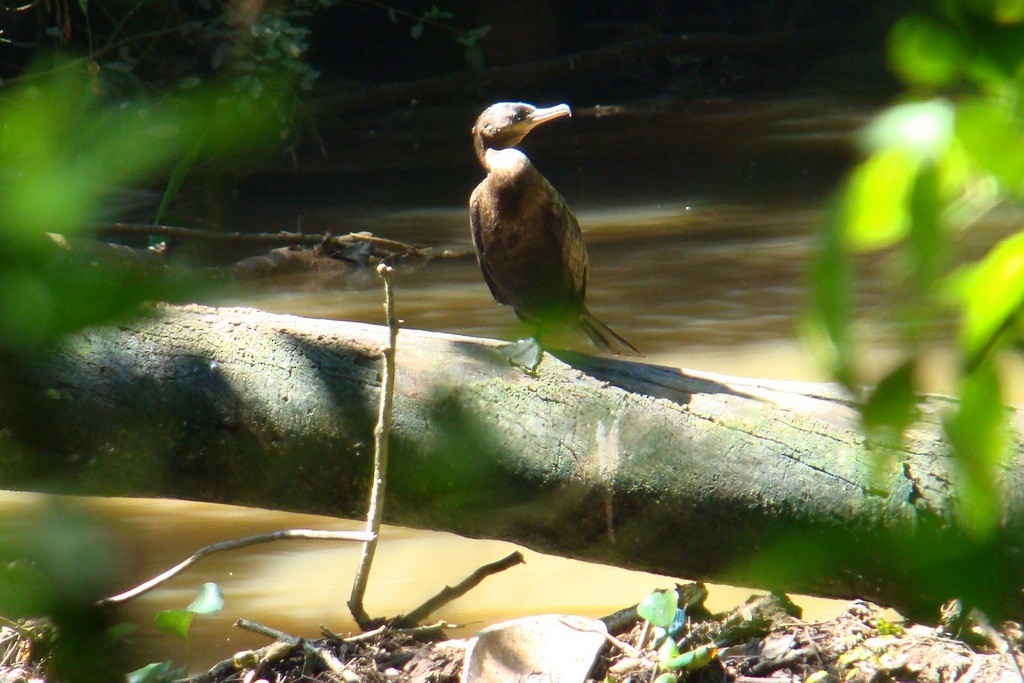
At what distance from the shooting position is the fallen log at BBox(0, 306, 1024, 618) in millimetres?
1938

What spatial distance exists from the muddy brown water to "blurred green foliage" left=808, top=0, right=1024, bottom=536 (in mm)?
16

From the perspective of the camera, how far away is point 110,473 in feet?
6.03

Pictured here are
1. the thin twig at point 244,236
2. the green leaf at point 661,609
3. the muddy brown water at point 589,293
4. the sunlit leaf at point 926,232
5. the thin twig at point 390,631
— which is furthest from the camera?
the muddy brown water at point 589,293

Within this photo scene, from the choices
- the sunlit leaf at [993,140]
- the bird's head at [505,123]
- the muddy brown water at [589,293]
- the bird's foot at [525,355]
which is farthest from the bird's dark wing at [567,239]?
the sunlit leaf at [993,140]

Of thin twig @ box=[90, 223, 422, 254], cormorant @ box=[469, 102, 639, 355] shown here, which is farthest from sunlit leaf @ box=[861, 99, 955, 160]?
cormorant @ box=[469, 102, 639, 355]

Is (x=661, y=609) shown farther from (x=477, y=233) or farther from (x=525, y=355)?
(x=477, y=233)

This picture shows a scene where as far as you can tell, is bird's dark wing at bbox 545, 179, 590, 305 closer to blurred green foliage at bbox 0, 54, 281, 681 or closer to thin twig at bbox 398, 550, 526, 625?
thin twig at bbox 398, 550, 526, 625

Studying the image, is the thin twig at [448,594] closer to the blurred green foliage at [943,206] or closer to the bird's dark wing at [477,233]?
the bird's dark wing at [477,233]

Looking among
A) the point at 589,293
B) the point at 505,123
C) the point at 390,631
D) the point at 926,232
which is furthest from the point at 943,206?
the point at 589,293

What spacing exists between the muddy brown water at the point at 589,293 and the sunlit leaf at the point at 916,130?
4 cm

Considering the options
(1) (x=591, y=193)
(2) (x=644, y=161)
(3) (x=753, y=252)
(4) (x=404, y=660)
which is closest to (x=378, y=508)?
(4) (x=404, y=660)

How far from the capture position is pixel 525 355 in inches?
83.9

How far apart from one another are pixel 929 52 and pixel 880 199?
0.15 ft

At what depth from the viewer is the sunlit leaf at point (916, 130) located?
32 centimetres
